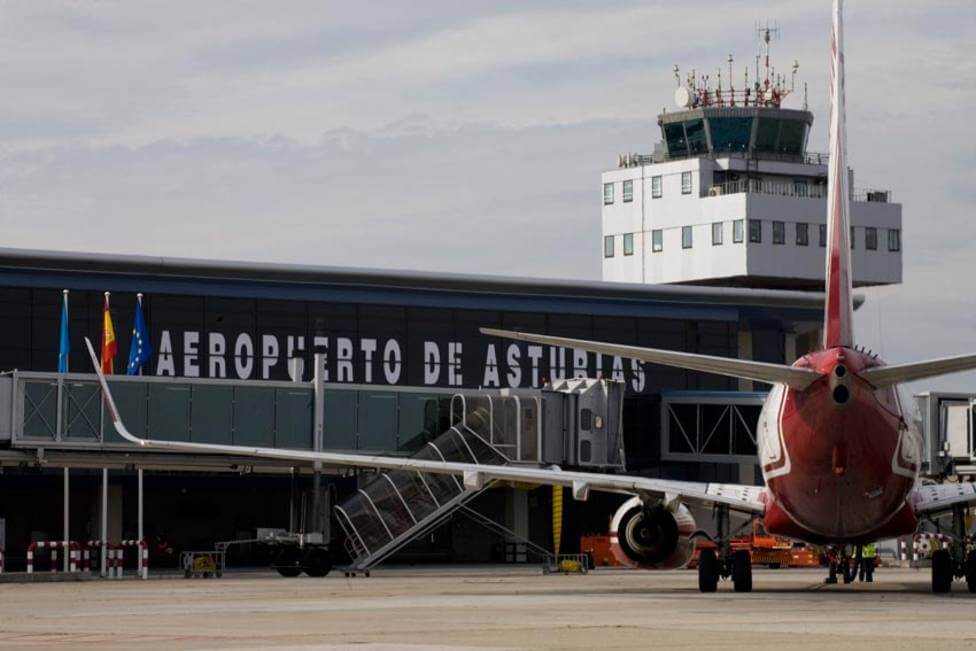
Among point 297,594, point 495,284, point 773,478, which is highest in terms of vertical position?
point 495,284

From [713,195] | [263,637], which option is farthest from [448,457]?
[713,195]

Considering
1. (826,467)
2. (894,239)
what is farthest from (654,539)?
(894,239)

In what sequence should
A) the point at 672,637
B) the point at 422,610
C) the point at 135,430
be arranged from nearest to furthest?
the point at 672,637, the point at 422,610, the point at 135,430

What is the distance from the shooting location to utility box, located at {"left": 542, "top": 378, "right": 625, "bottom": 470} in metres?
70.0

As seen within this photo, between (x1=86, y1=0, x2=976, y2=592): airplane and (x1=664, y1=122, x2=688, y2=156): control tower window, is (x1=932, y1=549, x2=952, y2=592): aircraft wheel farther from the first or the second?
(x1=664, y1=122, x2=688, y2=156): control tower window

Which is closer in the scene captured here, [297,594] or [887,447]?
[887,447]

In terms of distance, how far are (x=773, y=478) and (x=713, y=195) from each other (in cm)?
8500

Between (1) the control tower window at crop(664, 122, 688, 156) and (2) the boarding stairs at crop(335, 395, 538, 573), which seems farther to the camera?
(1) the control tower window at crop(664, 122, 688, 156)

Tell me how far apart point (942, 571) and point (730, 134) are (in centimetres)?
8314

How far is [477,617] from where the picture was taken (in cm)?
2966

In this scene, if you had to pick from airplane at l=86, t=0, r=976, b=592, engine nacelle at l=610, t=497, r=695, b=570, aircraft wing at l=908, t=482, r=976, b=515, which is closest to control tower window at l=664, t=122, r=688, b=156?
airplane at l=86, t=0, r=976, b=592

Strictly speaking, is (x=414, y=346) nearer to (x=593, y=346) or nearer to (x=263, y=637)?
(x=593, y=346)

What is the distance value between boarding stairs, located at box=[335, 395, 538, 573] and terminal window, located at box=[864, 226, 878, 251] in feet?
198

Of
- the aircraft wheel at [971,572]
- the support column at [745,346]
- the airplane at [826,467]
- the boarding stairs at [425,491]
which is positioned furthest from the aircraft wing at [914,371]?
the support column at [745,346]
